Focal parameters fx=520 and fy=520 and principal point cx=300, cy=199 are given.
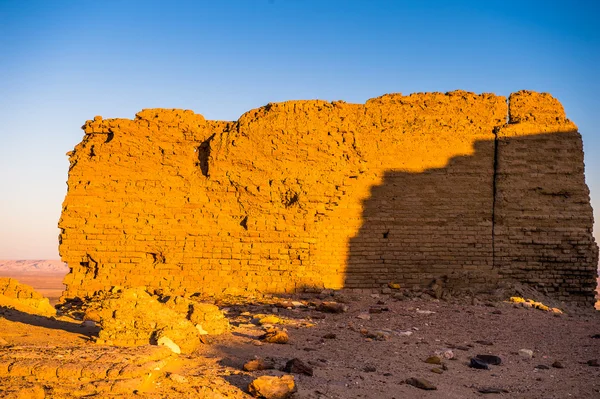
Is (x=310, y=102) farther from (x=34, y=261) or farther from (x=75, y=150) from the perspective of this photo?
(x=34, y=261)

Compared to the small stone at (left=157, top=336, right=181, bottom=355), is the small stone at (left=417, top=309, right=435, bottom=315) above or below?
below

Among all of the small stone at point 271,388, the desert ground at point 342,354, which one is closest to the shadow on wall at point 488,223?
the desert ground at point 342,354

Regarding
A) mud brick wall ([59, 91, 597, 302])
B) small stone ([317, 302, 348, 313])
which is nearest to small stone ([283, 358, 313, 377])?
small stone ([317, 302, 348, 313])

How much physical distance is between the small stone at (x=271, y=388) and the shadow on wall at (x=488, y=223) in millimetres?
5884

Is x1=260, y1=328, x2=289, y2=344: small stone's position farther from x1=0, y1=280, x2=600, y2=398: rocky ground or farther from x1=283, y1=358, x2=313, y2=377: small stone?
x1=283, y1=358, x2=313, y2=377: small stone

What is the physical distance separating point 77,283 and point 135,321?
519 centimetres

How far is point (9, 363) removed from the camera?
3730mm

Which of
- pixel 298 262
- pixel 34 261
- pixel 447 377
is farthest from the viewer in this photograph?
pixel 34 261

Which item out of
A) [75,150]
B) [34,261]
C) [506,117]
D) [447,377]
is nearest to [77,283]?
[75,150]

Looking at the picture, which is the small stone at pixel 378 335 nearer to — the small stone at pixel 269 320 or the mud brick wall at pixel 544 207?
the small stone at pixel 269 320

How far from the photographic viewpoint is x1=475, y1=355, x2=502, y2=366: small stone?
5.60m

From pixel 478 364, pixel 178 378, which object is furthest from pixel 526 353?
pixel 178 378

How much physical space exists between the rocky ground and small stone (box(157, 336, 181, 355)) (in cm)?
23

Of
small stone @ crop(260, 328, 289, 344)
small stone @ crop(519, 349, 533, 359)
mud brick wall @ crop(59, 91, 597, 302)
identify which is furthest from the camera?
mud brick wall @ crop(59, 91, 597, 302)
